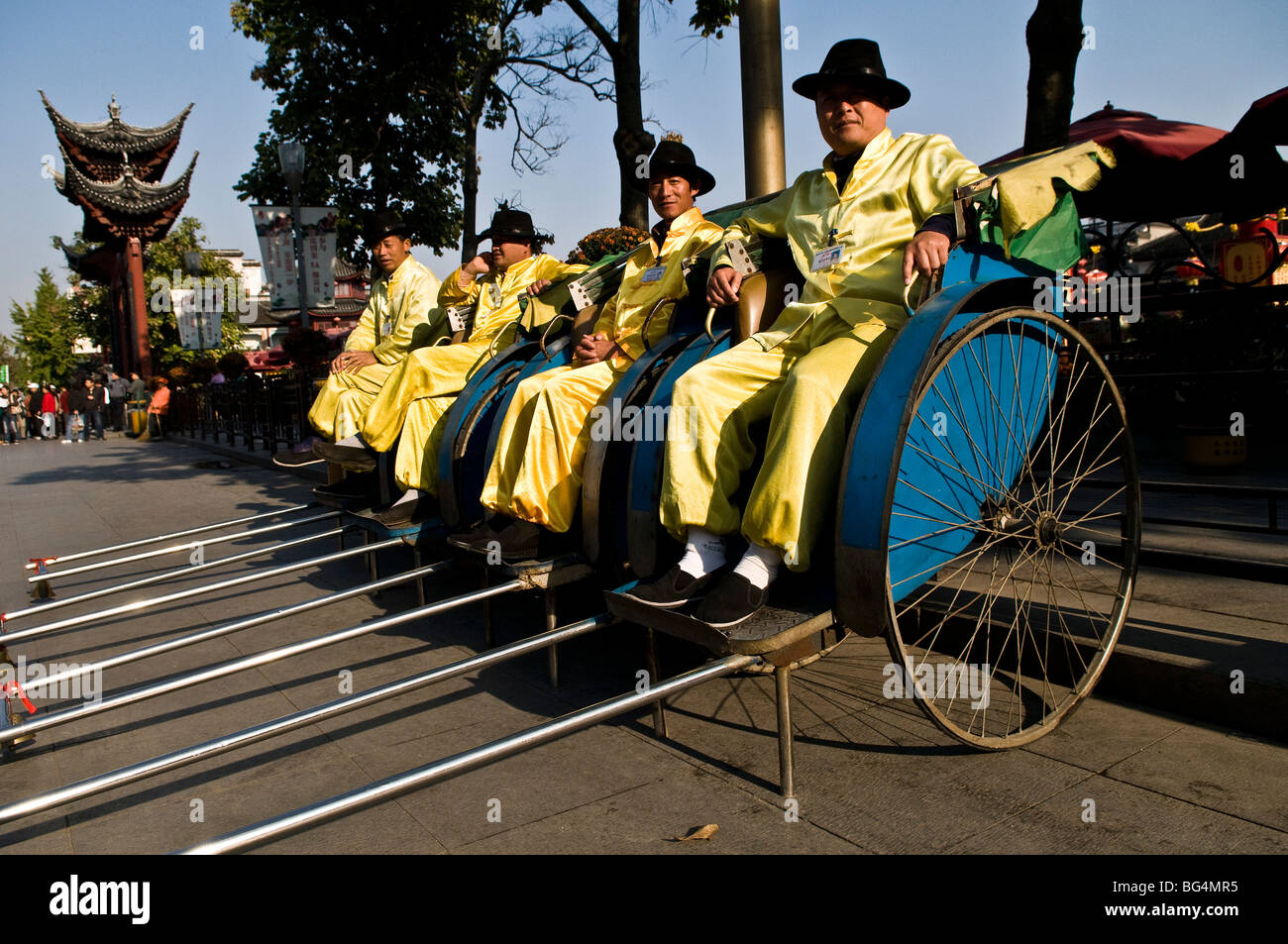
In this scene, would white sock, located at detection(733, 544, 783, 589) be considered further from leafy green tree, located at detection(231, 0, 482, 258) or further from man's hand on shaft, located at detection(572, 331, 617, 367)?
leafy green tree, located at detection(231, 0, 482, 258)

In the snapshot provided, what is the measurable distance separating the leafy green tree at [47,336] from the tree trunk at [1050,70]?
61.3 meters

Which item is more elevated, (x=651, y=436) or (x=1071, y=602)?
(x=651, y=436)

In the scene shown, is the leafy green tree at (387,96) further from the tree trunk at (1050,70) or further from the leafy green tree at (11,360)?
the leafy green tree at (11,360)

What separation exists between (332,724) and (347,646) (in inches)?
35.0

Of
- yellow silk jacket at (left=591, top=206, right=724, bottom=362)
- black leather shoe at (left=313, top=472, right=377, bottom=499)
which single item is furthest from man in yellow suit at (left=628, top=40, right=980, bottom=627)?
black leather shoe at (left=313, top=472, right=377, bottom=499)

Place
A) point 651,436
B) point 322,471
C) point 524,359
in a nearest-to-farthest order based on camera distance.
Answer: point 651,436 < point 524,359 < point 322,471

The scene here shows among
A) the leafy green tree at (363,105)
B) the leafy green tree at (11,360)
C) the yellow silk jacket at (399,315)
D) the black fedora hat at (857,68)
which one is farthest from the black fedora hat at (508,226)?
the leafy green tree at (11,360)

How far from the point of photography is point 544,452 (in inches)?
137

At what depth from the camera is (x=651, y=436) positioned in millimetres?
3066

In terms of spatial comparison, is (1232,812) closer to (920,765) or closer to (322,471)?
(920,765)

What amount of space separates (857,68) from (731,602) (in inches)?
74.4

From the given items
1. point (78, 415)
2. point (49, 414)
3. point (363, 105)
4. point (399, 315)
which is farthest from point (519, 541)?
point (49, 414)

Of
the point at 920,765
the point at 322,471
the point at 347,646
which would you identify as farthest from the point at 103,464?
the point at 920,765

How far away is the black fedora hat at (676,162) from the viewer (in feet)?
13.4
